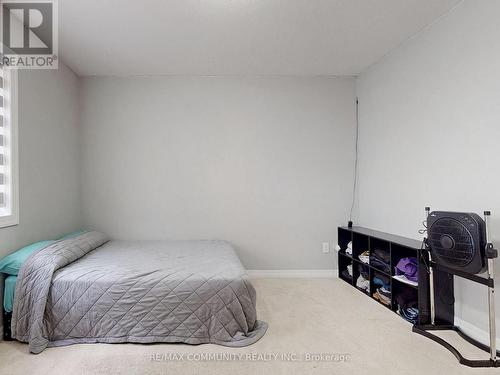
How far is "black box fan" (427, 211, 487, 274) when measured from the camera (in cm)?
184

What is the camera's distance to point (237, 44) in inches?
113

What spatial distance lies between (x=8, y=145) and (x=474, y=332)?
400 centimetres

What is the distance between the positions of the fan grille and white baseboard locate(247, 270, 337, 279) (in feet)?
5.72

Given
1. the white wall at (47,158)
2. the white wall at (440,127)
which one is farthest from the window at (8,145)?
the white wall at (440,127)

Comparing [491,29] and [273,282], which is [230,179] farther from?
[491,29]

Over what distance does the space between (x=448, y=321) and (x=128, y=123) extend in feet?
13.0

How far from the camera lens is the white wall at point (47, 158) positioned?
97.2 inches

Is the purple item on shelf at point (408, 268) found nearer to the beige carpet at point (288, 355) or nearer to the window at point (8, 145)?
the beige carpet at point (288, 355)

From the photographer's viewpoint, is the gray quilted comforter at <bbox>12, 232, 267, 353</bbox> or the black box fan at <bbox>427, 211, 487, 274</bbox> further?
the gray quilted comforter at <bbox>12, 232, 267, 353</bbox>

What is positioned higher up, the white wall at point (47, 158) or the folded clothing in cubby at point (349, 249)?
the white wall at point (47, 158)

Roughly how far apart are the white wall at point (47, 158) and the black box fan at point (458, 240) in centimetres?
333

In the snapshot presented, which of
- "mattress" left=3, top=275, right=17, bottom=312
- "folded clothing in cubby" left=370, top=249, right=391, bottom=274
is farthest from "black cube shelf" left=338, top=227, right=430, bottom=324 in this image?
"mattress" left=3, top=275, right=17, bottom=312

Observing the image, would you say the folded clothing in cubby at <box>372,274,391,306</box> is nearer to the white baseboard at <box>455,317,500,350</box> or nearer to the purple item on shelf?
the purple item on shelf

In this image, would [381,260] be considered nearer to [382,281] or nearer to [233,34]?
[382,281]
